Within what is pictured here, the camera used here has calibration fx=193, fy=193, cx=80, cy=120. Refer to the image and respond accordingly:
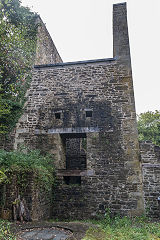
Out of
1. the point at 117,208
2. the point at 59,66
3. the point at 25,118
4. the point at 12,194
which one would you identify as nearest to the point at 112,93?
the point at 59,66

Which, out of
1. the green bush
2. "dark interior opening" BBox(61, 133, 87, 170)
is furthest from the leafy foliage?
"dark interior opening" BBox(61, 133, 87, 170)

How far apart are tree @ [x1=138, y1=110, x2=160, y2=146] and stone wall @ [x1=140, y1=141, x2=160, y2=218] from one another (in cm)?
1145

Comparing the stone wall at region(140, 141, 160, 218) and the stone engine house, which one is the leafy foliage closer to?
the stone engine house

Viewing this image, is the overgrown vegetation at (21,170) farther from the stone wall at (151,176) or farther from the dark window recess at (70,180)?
the stone wall at (151,176)

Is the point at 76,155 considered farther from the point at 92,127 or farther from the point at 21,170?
the point at 21,170

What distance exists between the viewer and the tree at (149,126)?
19.7m

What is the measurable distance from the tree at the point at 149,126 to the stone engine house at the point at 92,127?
11.7 meters

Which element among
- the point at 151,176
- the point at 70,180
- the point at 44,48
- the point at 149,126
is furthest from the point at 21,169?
the point at 149,126

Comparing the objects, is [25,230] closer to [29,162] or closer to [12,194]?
[12,194]

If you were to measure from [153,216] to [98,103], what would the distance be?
495 cm

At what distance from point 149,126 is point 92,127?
14732 millimetres

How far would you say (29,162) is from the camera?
658 centimetres

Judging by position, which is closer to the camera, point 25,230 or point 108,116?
point 25,230

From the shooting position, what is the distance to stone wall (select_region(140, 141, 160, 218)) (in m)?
7.23
